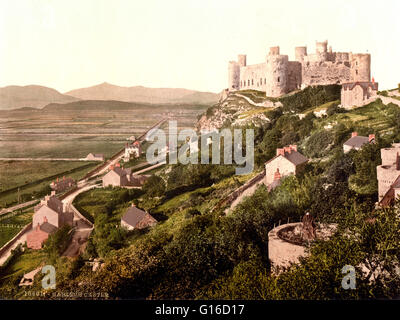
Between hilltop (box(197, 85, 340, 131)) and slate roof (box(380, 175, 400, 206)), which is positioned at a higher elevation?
hilltop (box(197, 85, 340, 131))

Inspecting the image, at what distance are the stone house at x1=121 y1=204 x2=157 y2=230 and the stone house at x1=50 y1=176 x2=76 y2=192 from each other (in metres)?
1.43

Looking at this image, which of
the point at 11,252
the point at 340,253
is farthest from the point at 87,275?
the point at 340,253

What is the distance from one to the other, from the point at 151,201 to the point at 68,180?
1.93 metres

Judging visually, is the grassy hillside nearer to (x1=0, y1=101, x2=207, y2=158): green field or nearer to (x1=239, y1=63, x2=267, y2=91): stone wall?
(x1=0, y1=101, x2=207, y2=158): green field

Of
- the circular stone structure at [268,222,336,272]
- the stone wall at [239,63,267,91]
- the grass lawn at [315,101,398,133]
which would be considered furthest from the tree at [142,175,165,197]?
the stone wall at [239,63,267,91]

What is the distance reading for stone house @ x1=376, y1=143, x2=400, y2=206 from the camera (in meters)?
8.53

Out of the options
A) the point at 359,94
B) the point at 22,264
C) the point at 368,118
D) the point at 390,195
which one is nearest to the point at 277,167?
the point at 390,195

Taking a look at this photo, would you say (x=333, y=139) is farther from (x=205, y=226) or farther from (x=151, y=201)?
(x=151, y=201)

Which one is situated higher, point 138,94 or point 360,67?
point 360,67

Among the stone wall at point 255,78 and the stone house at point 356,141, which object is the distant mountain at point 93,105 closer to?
the stone house at point 356,141

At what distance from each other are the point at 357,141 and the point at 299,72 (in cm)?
866

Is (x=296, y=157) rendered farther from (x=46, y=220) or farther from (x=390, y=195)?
(x=46, y=220)

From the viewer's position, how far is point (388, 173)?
873 cm
